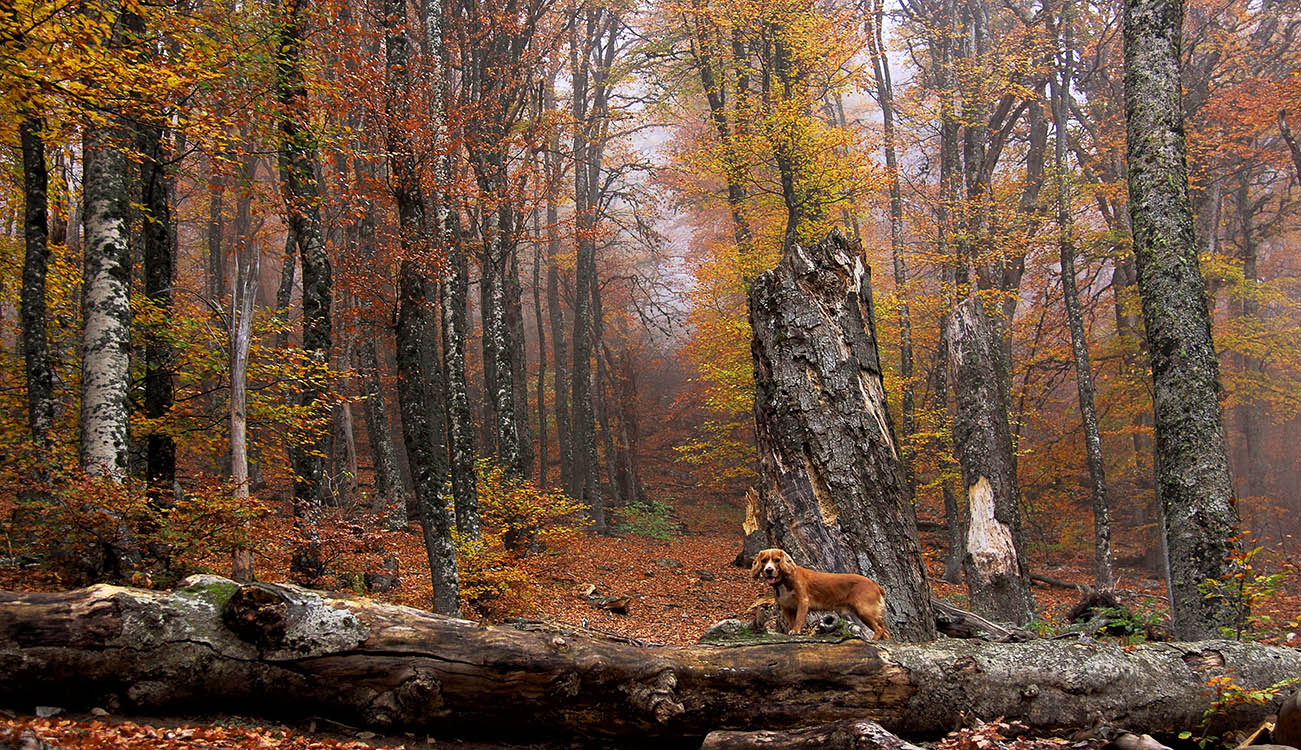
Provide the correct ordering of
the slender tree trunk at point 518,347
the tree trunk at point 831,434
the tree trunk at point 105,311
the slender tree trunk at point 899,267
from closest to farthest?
1. the tree trunk at point 831,434
2. the tree trunk at point 105,311
3. the slender tree trunk at point 899,267
4. the slender tree trunk at point 518,347

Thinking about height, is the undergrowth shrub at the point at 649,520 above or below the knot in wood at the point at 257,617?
below

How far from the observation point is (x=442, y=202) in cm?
1103

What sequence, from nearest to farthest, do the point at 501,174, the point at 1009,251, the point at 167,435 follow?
the point at 167,435, the point at 501,174, the point at 1009,251

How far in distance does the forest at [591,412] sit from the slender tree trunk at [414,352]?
53 mm

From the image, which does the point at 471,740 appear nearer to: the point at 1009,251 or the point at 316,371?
the point at 316,371

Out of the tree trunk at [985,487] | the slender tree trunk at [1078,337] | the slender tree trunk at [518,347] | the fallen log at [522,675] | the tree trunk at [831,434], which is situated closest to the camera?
the fallen log at [522,675]

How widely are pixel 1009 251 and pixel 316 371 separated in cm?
1543

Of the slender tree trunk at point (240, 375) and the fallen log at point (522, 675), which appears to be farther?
the slender tree trunk at point (240, 375)

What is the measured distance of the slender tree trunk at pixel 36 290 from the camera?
9188mm

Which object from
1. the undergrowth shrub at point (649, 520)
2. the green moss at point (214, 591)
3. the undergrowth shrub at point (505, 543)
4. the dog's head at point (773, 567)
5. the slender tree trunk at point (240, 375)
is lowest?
the undergrowth shrub at point (649, 520)

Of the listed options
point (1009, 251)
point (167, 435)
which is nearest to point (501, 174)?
point (167, 435)

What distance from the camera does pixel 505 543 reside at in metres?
12.7

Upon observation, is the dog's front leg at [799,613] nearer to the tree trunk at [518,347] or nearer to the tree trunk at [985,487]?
the tree trunk at [985,487]

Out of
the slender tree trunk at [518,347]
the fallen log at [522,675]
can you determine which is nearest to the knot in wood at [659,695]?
the fallen log at [522,675]
